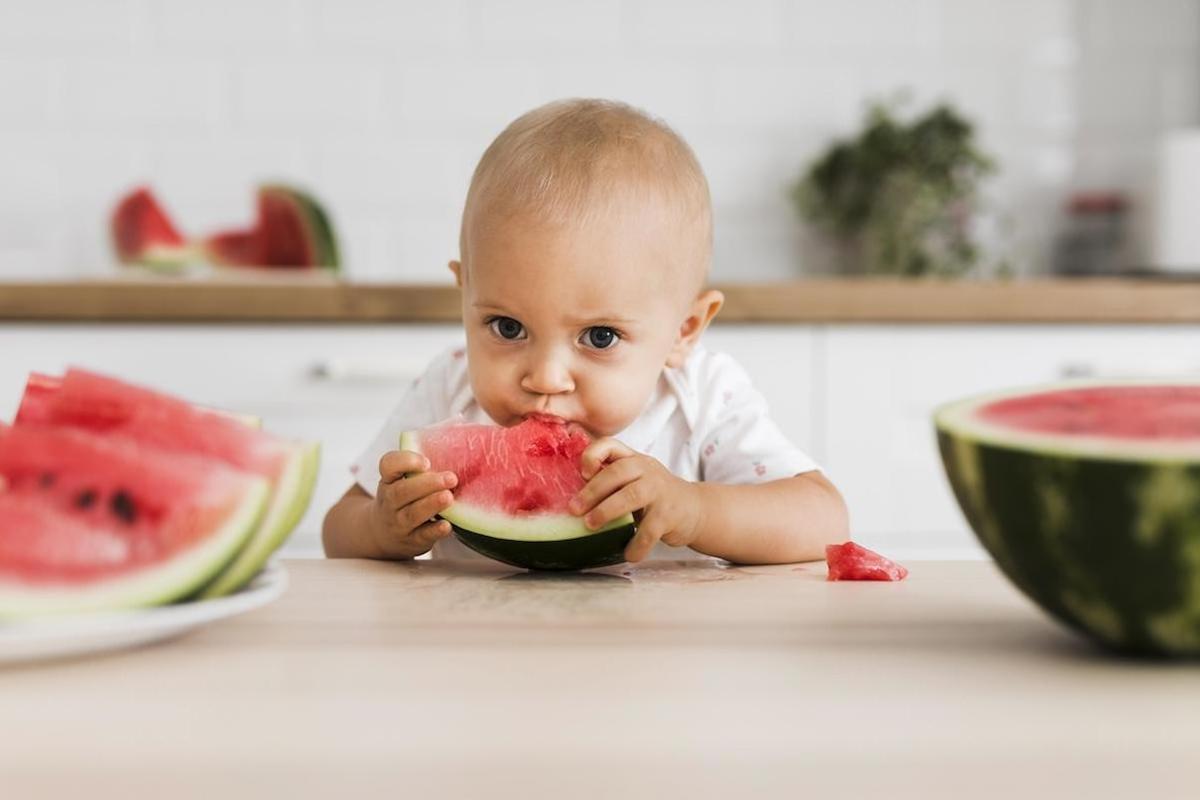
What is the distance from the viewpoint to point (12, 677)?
52 cm

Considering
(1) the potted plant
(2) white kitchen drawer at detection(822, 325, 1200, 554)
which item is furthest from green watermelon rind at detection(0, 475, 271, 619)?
(1) the potted plant

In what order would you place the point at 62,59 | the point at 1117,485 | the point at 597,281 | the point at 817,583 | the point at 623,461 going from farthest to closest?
the point at 62,59 < the point at 597,281 < the point at 623,461 < the point at 817,583 < the point at 1117,485

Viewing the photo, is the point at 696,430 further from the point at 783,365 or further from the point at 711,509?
the point at 783,365

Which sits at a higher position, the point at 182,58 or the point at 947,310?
the point at 182,58

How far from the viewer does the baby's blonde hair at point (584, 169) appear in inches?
46.8

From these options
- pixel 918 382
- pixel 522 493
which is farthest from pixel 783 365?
pixel 522 493

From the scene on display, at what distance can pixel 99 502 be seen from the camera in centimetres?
63

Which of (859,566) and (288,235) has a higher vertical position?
(288,235)

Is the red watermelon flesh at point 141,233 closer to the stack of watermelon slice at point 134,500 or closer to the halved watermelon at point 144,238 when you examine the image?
the halved watermelon at point 144,238

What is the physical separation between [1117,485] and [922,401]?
70.8 inches

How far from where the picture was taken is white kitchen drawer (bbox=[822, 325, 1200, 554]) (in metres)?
2.26

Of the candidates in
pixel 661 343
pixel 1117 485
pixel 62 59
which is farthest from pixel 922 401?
pixel 62 59

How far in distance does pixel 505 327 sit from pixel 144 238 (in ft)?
5.88

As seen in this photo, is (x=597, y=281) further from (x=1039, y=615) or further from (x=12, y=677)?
(x=12, y=677)
